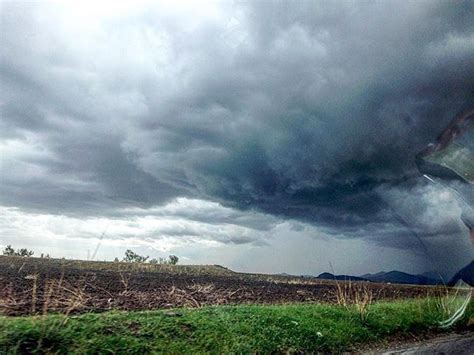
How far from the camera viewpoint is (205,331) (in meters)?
8.23

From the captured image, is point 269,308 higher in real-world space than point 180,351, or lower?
higher

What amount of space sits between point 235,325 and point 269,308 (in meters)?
2.04

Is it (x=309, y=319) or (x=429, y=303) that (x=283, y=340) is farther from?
(x=429, y=303)

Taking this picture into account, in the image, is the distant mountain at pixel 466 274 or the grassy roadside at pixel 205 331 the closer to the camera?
the grassy roadside at pixel 205 331

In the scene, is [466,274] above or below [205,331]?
above

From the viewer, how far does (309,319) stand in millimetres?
10383

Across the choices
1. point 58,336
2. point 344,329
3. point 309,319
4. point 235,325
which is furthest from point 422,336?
→ point 58,336

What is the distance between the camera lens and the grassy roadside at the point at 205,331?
6594 millimetres

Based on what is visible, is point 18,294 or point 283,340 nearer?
point 283,340

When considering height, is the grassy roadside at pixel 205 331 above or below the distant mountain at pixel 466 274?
below

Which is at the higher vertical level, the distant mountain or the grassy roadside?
the distant mountain

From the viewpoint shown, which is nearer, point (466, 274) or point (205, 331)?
point (205, 331)

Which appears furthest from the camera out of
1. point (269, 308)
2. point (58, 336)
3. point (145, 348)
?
point (269, 308)

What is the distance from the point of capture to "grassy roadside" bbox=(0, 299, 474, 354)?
21.6 ft
